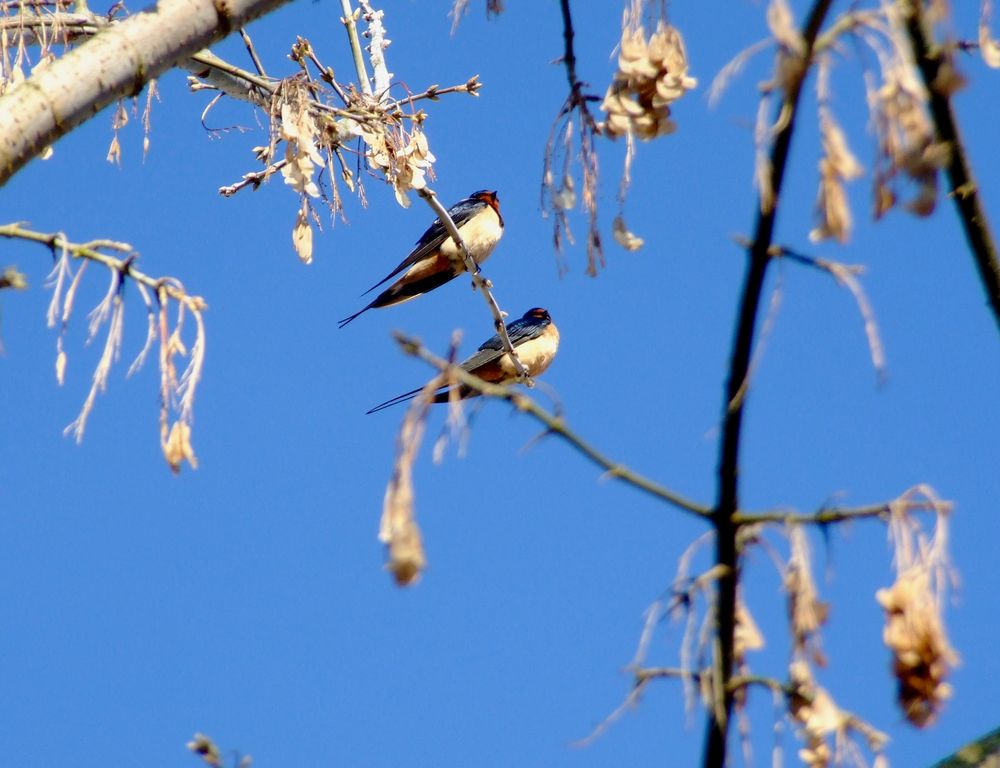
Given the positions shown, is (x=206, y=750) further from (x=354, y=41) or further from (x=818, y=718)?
(x=354, y=41)

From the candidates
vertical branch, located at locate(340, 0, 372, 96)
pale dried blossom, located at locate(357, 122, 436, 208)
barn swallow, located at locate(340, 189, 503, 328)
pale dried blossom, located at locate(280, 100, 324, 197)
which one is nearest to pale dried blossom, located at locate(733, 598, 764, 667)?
pale dried blossom, located at locate(280, 100, 324, 197)

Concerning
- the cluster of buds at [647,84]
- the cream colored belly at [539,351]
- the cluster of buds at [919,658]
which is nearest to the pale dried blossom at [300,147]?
the cluster of buds at [647,84]

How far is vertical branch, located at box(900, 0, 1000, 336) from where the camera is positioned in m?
1.58

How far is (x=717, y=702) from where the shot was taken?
1.68 m

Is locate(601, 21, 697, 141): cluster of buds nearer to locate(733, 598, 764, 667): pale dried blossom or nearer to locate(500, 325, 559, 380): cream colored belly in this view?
locate(733, 598, 764, 667): pale dried blossom

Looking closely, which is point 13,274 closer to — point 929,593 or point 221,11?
point 221,11

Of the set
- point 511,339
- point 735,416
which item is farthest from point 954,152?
point 511,339

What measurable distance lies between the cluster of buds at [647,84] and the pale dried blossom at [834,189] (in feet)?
2.46

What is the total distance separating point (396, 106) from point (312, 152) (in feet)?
3.46

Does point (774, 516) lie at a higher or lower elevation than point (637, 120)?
lower

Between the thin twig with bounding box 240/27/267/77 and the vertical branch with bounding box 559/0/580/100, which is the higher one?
Result: the thin twig with bounding box 240/27/267/77

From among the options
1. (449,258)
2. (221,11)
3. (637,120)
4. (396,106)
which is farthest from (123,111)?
(449,258)

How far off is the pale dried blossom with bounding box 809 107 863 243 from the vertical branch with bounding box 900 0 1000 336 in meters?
0.14

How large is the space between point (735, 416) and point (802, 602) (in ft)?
0.91
